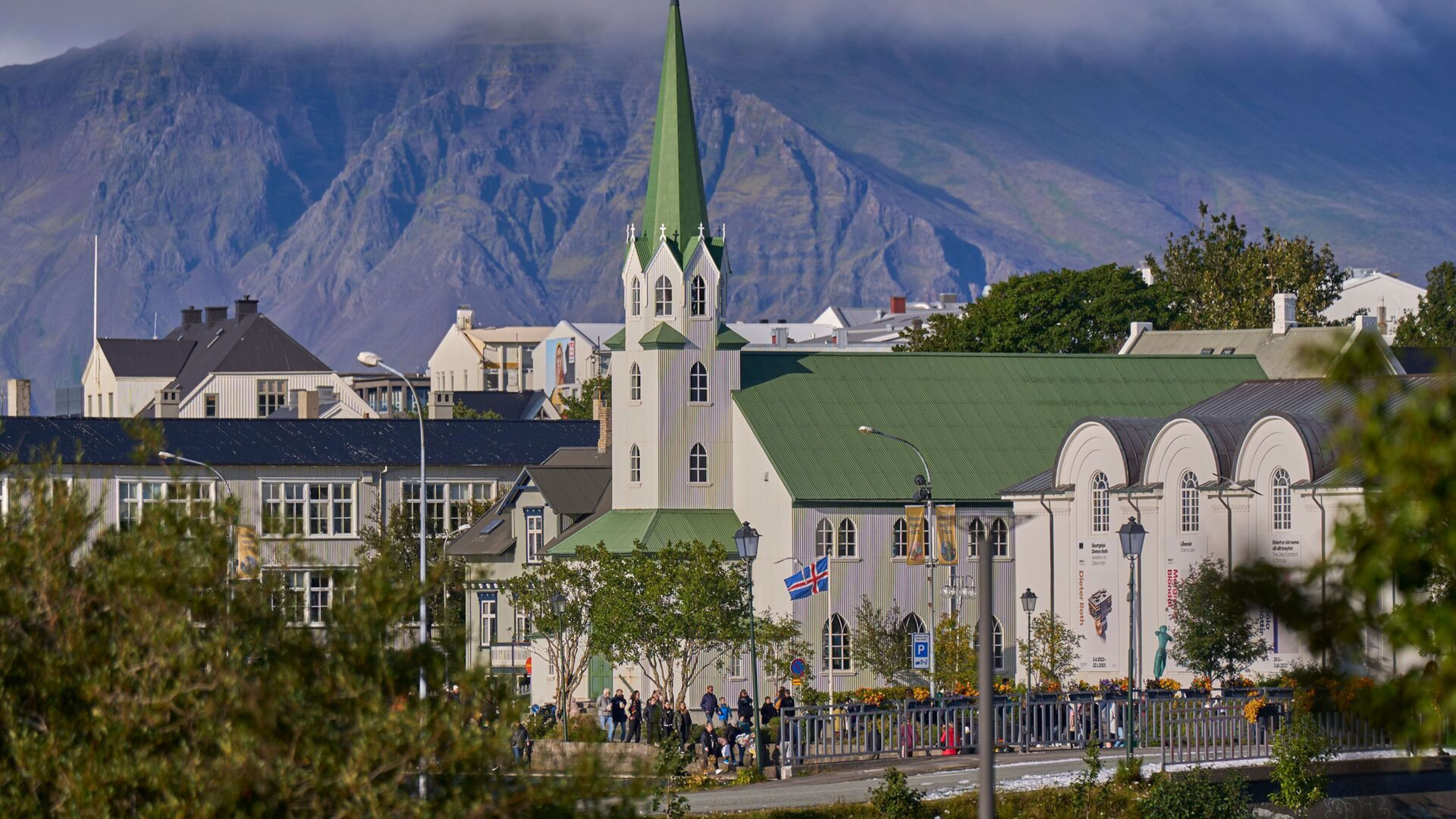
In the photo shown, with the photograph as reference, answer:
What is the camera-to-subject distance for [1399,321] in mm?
135250

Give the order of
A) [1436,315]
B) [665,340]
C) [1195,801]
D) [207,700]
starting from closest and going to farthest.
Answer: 1. [207,700]
2. [1195,801]
3. [665,340]
4. [1436,315]

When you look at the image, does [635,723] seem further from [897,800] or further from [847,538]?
[847,538]

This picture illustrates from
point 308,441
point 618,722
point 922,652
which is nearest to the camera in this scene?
point 922,652

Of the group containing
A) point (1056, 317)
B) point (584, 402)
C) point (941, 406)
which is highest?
point (1056, 317)

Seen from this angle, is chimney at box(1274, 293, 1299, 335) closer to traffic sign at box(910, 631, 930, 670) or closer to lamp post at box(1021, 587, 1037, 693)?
lamp post at box(1021, 587, 1037, 693)

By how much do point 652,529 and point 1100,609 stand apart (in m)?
18.2

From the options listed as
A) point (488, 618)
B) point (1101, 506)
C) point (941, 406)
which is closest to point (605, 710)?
point (488, 618)

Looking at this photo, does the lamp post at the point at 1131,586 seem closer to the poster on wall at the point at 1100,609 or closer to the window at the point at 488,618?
the poster on wall at the point at 1100,609

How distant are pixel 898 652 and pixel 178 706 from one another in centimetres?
6141

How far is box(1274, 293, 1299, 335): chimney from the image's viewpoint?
96.4m

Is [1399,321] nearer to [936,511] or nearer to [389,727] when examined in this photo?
[936,511]

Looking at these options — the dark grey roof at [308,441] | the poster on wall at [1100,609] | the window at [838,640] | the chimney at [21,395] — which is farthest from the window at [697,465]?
the chimney at [21,395]

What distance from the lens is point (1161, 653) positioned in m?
68.6

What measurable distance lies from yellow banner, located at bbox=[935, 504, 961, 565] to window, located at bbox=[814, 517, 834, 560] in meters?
7.55
